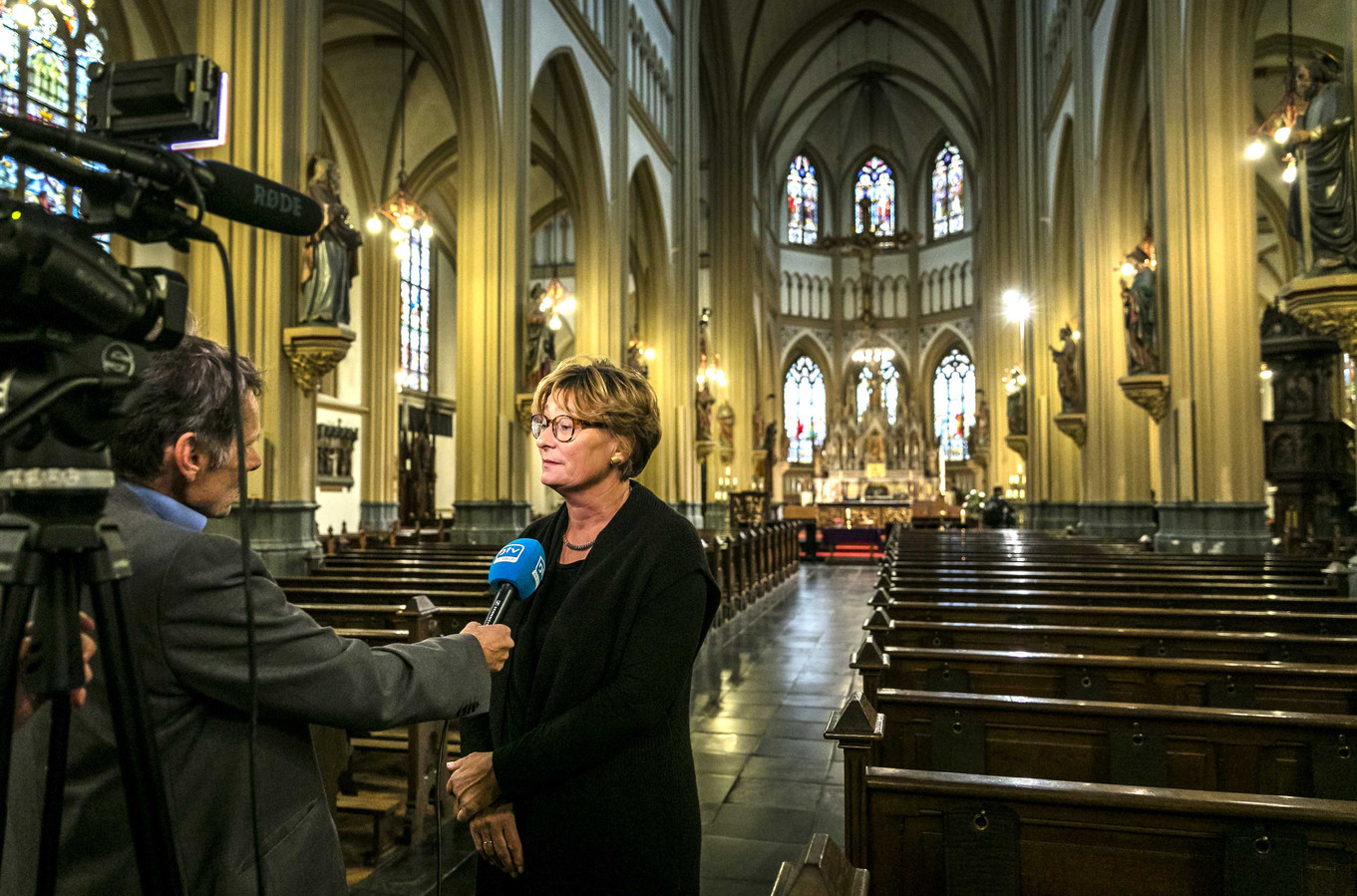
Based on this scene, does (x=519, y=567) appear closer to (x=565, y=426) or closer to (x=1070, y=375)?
(x=565, y=426)

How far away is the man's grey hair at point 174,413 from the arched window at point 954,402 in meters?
32.8

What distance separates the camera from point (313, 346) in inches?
299

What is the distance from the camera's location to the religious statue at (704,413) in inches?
800

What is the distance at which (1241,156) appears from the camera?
912cm

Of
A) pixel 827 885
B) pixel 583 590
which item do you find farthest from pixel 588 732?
pixel 827 885

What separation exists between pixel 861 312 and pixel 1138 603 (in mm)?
28683

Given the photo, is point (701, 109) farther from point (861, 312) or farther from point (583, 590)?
point (583, 590)

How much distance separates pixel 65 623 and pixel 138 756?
17cm

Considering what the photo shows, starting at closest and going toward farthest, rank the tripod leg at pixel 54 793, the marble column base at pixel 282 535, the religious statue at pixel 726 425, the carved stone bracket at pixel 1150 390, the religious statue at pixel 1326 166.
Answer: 1. the tripod leg at pixel 54 793
2. the religious statue at pixel 1326 166
3. the marble column base at pixel 282 535
4. the carved stone bracket at pixel 1150 390
5. the religious statue at pixel 726 425

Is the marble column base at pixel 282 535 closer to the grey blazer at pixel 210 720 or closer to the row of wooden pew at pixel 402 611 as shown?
the row of wooden pew at pixel 402 611

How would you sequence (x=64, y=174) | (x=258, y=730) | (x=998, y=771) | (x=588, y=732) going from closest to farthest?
(x=64, y=174) < (x=258, y=730) < (x=588, y=732) < (x=998, y=771)

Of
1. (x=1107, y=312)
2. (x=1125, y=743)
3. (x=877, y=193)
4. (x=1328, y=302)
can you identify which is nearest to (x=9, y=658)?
(x=1125, y=743)

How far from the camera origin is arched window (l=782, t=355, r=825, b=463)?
1361 inches

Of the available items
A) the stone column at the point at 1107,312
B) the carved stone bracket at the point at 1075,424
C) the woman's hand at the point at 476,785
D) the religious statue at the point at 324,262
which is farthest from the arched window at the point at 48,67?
the carved stone bracket at the point at 1075,424
